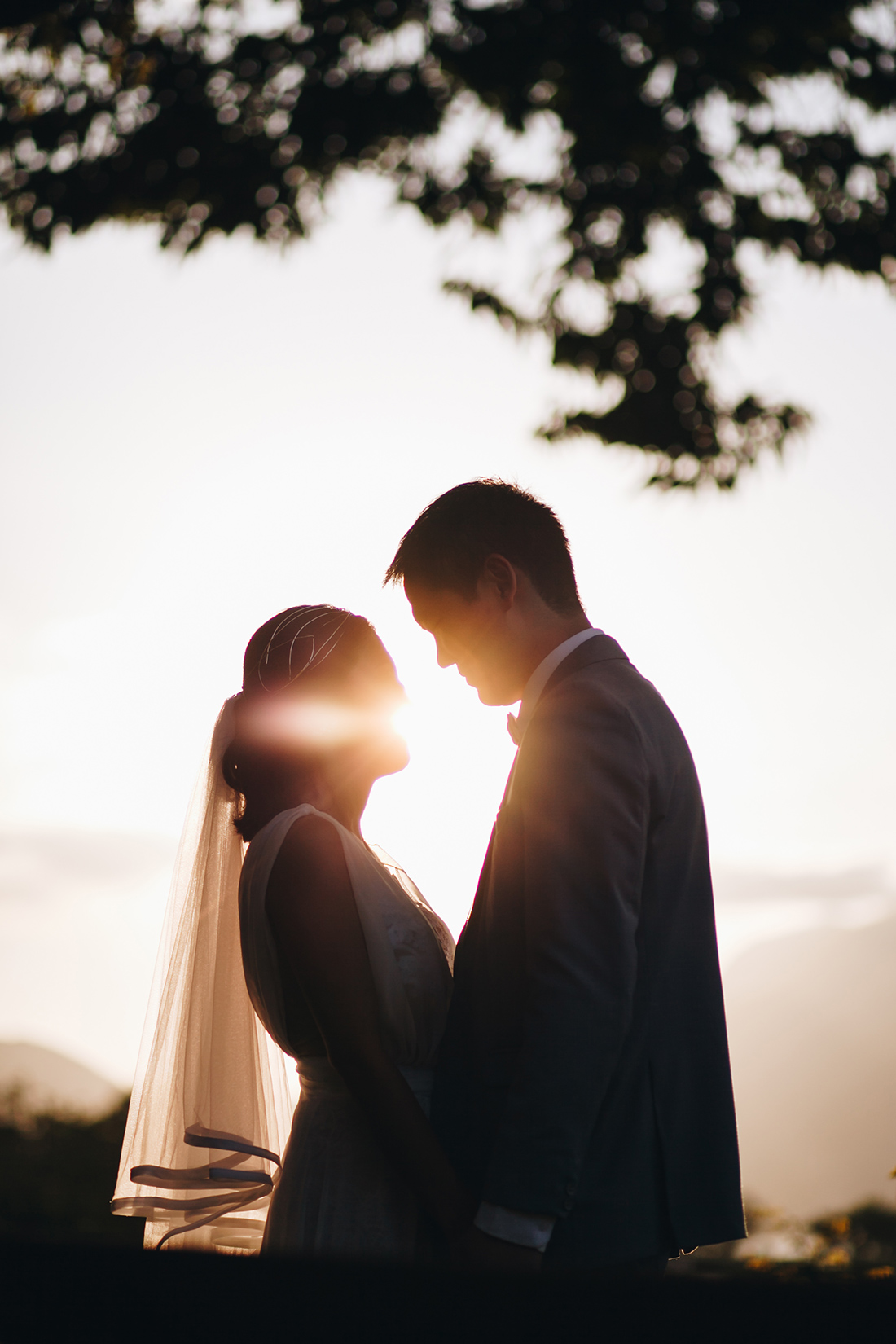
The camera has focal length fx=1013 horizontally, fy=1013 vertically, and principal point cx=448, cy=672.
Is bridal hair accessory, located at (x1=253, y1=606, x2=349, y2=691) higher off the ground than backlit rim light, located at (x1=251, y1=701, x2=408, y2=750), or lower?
higher

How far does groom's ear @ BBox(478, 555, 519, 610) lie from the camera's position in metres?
2.31

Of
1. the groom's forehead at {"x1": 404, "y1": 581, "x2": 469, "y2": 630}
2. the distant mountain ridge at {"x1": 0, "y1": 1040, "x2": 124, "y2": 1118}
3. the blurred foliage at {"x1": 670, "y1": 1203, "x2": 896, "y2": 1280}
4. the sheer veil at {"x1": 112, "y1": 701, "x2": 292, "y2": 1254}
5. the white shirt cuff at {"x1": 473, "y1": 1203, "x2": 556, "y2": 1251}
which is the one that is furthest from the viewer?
the distant mountain ridge at {"x1": 0, "y1": 1040, "x2": 124, "y2": 1118}

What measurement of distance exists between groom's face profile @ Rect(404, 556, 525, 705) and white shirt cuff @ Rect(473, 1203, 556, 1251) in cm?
105

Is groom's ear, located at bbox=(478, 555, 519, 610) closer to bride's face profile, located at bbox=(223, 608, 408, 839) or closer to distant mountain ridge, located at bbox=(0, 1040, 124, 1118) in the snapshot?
bride's face profile, located at bbox=(223, 608, 408, 839)

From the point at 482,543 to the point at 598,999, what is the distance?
1043 mm

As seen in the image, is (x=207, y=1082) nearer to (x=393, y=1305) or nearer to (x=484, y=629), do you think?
(x=484, y=629)

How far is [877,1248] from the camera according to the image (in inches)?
209

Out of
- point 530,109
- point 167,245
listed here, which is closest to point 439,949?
point 167,245

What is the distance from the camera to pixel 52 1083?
9.48 m

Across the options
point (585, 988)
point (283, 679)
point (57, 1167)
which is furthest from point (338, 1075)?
point (57, 1167)

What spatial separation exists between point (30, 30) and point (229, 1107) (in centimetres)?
539

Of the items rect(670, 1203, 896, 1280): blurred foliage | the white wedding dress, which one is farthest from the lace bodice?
rect(670, 1203, 896, 1280): blurred foliage

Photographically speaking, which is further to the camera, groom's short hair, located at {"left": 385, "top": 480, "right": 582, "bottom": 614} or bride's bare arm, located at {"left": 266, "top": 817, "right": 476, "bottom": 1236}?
groom's short hair, located at {"left": 385, "top": 480, "right": 582, "bottom": 614}

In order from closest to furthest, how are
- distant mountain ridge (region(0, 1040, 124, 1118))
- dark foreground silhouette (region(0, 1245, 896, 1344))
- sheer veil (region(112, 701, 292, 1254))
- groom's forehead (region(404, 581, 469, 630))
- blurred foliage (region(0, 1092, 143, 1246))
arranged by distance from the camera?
dark foreground silhouette (region(0, 1245, 896, 1344)), groom's forehead (region(404, 581, 469, 630)), sheer veil (region(112, 701, 292, 1254)), blurred foliage (region(0, 1092, 143, 1246)), distant mountain ridge (region(0, 1040, 124, 1118))
